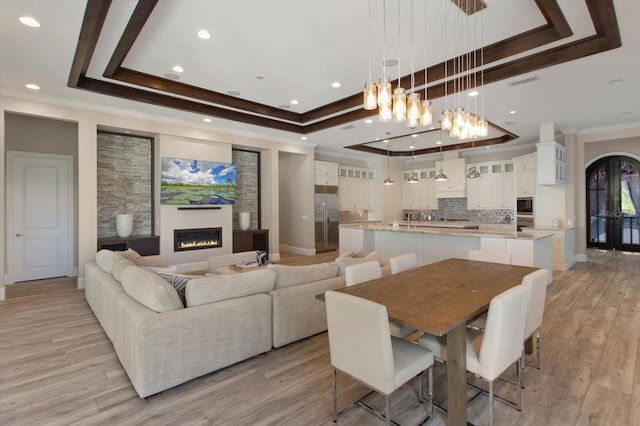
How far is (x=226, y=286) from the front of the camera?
277 cm

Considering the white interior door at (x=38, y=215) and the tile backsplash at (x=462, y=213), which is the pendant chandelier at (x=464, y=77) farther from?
the white interior door at (x=38, y=215)

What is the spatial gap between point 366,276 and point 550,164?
17.9 feet

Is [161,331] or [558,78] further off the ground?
[558,78]

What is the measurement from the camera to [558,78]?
13.2 ft

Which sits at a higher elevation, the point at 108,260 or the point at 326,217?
the point at 326,217

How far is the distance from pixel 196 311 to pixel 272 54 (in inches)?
112

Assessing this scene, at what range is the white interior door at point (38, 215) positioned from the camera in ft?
18.4

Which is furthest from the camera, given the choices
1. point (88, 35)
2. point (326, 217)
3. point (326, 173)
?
point (326, 173)

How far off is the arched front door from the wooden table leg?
9.68 m

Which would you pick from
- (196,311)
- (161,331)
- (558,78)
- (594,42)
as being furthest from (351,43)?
(161,331)

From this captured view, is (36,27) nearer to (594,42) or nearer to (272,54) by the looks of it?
(272,54)

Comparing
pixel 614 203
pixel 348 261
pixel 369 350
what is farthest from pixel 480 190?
pixel 369 350

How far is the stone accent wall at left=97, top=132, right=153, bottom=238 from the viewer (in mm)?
5984

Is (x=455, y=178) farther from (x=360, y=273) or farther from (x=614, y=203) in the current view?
(x=360, y=273)
